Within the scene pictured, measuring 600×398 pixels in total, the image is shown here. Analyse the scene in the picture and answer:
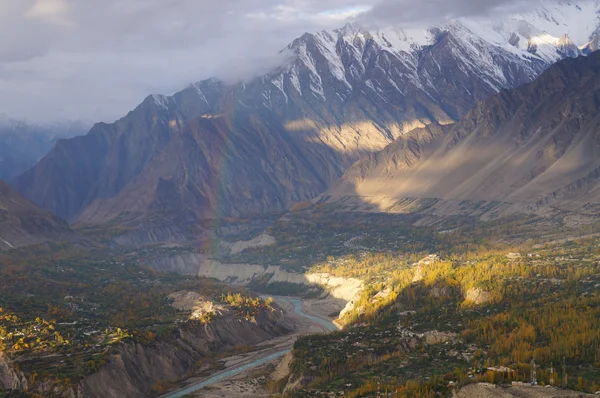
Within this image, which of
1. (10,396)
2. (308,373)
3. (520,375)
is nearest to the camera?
(520,375)

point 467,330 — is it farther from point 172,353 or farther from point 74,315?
point 74,315

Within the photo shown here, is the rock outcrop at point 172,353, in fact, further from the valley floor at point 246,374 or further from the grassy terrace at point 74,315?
the valley floor at point 246,374

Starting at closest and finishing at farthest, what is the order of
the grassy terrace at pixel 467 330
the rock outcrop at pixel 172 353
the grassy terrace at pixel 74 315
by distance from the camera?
the grassy terrace at pixel 467 330 → the rock outcrop at pixel 172 353 → the grassy terrace at pixel 74 315

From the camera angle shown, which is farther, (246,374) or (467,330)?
(246,374)

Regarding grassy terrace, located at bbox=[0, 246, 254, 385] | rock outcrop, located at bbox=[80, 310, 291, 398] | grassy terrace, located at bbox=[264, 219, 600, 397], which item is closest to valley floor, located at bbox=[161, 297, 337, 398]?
rock outcrop, located at bbox=[80, 310, 291, 398]

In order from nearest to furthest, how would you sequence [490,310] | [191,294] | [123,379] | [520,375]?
[520,375], [123,379], [490,310], [191,294]

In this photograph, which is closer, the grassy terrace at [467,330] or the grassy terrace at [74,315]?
the grassy terrace at [467,330]

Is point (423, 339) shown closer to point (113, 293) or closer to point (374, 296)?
point (374, 296)

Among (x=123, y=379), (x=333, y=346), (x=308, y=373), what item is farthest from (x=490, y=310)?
(x=123, y=379)

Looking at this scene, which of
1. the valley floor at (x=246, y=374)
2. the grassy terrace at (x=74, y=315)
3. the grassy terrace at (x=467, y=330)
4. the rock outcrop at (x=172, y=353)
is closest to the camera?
the grassy terrace at (x=467, y=330)

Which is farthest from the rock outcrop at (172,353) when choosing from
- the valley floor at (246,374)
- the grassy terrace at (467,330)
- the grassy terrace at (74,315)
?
the grassy terrace at (467,330)

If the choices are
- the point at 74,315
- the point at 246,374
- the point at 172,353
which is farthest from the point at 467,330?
the point at 74,315
